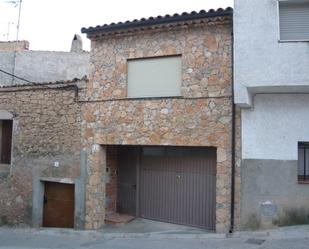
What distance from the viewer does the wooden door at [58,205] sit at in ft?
43.5

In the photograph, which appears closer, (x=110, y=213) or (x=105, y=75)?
(x=105, y=75)

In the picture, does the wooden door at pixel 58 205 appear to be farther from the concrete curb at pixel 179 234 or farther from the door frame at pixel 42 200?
the concrete curb at pixel 179 234

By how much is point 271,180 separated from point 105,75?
5.67 m

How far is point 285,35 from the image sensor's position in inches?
371

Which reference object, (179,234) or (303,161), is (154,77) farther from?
(303,161)

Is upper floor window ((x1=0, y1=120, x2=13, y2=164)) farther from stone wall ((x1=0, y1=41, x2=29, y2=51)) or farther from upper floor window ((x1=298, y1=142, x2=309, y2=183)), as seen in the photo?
upper floor window ((x1=298, y1=142, x2=309, y2=183))

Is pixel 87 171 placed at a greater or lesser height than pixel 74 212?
greater

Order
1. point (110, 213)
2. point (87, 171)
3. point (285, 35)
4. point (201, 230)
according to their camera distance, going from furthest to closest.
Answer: point (110, 213), point (87, 171), point (201, 230), point (285, 35)

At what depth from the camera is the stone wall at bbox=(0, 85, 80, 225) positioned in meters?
12.6

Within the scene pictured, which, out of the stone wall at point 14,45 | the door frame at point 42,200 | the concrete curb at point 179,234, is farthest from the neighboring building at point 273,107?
the stone wall at point 14,45

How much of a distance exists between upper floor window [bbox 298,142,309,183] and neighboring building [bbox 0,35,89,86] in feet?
38.4

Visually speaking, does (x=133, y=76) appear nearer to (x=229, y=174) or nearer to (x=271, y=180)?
(x=229, y=174)

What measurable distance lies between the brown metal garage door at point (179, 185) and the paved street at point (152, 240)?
1.23 metres

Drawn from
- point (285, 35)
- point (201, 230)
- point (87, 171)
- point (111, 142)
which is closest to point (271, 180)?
point (201, 230)
